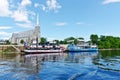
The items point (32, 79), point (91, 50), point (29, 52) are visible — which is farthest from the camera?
point (91, 50)

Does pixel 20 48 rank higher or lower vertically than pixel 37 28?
lower

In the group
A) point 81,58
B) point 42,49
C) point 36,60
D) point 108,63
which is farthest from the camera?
point 42,49

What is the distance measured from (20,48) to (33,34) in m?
32.7

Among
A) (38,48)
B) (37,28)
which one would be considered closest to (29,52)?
(38,48)

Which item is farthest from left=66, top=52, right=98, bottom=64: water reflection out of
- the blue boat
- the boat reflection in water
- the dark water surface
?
the blue boat

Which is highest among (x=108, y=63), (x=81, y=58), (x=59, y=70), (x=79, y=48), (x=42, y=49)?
(x=79, y=48)

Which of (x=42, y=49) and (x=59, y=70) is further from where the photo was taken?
(x=42, y=49)

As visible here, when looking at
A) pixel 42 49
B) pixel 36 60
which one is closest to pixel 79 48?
pixel 42 49

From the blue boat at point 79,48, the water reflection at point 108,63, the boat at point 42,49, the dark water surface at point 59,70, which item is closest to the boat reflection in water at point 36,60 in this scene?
the dark water surface at point 59,70

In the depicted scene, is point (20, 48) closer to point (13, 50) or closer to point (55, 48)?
point (13, 50)

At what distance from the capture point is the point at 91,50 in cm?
16800

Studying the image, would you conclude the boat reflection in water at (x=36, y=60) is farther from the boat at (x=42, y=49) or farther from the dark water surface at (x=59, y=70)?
the boat at (x=42, y=49)

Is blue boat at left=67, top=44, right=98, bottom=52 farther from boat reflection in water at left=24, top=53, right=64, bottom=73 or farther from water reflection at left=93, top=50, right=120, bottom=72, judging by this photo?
water reflection at left=93, top=50, right=120, bottom=72

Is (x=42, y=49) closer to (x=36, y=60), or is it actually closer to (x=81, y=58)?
(x=81, y=58)
